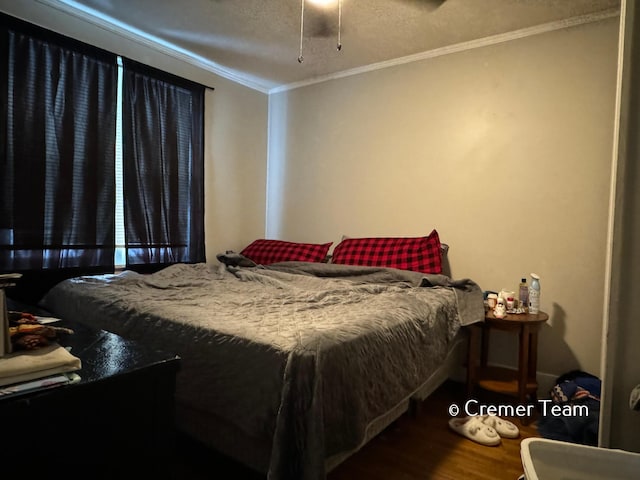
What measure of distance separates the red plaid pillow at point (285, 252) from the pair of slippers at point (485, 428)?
4.87 ft

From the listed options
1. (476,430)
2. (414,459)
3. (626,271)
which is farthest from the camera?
(476,430)

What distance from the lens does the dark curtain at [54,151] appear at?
7.15 ft

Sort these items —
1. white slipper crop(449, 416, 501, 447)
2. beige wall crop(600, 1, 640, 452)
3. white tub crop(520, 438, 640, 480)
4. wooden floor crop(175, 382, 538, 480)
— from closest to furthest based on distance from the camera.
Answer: white tub crop(520, 438, 640, 480) < beige wall crop(600, 1, 640, 452) < wooden floor crop(175, 382, 538, 480) < white slipper crop(449, 416, 501, 447)

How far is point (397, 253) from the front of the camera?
268 centimetres

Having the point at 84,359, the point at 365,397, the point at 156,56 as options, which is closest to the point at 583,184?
the point at 365,397

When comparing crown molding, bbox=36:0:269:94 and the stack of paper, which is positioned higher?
crown molding, bbox=36:0:269:94

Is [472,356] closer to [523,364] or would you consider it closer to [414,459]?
[523,364]

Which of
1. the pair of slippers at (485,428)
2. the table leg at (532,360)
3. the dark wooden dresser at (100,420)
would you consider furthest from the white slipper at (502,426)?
the dark wooden dresser at (100,420)

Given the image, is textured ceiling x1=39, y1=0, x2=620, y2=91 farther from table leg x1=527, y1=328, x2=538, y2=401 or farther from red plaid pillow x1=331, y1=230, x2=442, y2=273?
table leg x1=527, y1=328, x2=538, y2=401

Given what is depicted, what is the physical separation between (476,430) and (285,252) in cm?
182

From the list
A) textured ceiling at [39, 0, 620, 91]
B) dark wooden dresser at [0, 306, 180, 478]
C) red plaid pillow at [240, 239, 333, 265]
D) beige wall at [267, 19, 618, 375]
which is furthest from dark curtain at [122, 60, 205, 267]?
dark wooden dresser at [0, 306, 180, 478]

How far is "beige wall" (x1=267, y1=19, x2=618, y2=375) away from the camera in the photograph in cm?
233

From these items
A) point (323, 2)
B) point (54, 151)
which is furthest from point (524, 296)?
point (54, 151)

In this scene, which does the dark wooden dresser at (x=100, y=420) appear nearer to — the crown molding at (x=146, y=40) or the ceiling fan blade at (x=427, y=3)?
the ceiling fan blade at (x=427, y=3)
